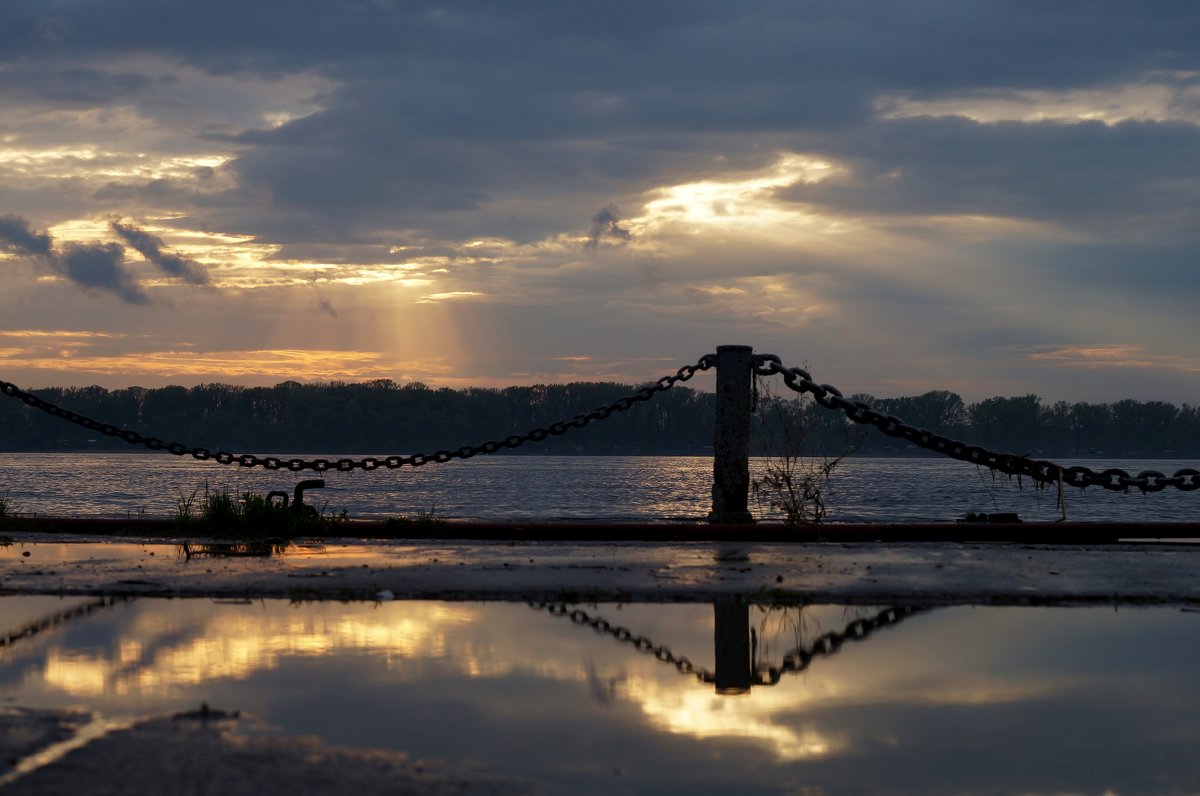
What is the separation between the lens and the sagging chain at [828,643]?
4.57 metres

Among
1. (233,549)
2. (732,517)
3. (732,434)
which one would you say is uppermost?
(732,434)

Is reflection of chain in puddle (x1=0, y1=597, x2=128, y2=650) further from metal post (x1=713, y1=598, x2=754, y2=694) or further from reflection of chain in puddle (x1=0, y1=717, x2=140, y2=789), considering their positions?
metal post (x1=713, y1=598, x2=754, y2=694)

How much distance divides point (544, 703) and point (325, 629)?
1.71 metres

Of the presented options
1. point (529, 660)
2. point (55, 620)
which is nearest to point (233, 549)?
point (55, 620)

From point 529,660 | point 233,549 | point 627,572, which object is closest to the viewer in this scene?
point 529,660

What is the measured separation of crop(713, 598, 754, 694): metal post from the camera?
4.39 meters

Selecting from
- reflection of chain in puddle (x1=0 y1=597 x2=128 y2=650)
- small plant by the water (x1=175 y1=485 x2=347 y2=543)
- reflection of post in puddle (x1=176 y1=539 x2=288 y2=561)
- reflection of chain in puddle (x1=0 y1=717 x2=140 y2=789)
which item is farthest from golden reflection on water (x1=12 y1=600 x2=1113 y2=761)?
small plant by the water (x1=175 y1=485 x2=347 y2=543)

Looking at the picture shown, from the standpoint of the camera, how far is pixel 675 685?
4.33m

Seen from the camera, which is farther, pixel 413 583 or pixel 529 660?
pixel 413 583

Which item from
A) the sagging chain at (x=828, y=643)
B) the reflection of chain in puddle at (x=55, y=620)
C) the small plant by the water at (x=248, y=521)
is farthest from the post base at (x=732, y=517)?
the reflection of chain in puddle at (x=55, y=620)

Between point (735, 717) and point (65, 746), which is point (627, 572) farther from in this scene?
point (65, 746)

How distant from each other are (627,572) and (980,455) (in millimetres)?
4896

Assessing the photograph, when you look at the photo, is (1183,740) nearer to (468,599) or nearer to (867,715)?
(867,715)

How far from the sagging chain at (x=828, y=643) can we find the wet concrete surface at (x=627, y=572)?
49cm
